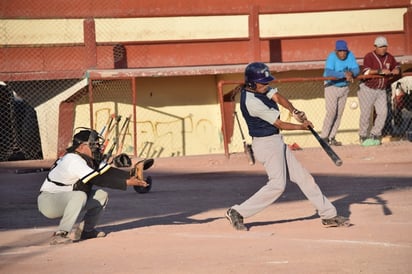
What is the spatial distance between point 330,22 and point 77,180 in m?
14.2

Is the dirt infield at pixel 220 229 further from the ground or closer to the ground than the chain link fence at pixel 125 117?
closer to the ground

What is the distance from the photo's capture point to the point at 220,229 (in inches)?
470

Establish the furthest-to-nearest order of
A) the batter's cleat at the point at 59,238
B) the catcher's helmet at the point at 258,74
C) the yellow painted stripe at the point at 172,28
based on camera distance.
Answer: the yellow painted stripe at the point at 172,28 < the catcher's helmet at the point at 258,74 < the batter's cleat at the point at 59,238

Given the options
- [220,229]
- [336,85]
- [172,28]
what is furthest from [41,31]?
[220,229]

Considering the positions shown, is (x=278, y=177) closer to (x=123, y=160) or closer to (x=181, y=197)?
(x=123, y=160)

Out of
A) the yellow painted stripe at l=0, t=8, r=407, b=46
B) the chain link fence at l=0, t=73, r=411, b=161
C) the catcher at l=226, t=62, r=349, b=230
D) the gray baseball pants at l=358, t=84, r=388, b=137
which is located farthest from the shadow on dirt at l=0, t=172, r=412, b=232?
the yellow painted stripe at l=0, t=8, r=407, b=46

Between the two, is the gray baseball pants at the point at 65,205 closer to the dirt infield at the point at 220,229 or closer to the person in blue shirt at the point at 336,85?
the dirt infield at the point at 220,229

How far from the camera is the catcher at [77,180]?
10.9 m

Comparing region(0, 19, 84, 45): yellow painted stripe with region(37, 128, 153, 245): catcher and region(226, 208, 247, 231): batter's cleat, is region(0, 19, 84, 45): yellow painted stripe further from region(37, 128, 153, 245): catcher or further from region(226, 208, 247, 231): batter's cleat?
region(226, 208, 247, 231): batter's cleat

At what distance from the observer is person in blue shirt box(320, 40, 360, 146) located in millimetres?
20141

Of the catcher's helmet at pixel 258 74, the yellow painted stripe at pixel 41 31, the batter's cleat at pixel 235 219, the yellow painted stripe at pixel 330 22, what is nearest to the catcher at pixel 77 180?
the batter's cleat at pixel 235 219

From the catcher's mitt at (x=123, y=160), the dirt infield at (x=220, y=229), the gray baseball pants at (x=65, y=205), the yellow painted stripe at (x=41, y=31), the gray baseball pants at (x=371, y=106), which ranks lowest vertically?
the dirt infield at (x=220, y=229)

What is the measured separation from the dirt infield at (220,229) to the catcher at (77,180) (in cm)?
36

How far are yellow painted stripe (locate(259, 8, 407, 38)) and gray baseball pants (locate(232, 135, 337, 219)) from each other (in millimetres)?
12508
